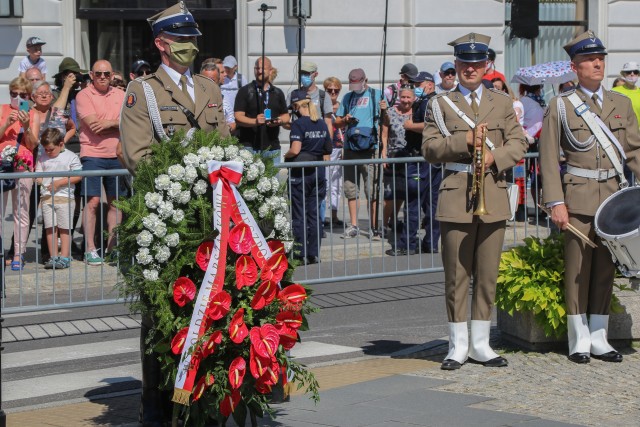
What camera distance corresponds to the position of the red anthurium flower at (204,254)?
6449 mm

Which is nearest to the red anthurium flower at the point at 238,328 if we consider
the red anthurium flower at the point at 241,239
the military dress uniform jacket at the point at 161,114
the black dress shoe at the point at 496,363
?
the red anthurium flower at the point at 241,239

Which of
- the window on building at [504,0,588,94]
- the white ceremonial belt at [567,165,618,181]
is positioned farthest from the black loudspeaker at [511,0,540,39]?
the white ceremonial belt at [567,165,618,181]

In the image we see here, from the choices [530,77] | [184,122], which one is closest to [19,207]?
[184,122]

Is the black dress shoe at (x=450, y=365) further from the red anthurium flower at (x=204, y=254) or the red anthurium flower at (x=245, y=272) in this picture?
the red anthurium flower at (x=204, y=254)

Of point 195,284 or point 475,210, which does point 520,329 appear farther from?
point 195,284

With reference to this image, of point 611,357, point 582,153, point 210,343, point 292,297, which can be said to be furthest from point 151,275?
point 611,357

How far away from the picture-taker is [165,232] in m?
6.45

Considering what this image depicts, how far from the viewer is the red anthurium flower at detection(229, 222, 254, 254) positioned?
647 cm

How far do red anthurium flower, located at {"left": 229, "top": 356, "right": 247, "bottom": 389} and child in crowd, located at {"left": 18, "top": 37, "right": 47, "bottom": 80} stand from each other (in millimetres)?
12089

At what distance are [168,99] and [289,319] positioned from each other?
149 cm

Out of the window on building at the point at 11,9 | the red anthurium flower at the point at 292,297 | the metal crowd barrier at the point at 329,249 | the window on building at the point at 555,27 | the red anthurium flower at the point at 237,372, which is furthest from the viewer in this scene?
the window on building at the point at 555,27

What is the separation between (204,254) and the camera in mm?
6473

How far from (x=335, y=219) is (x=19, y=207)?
3.32 meters

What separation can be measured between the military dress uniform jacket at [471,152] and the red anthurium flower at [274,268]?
202 centimetres
